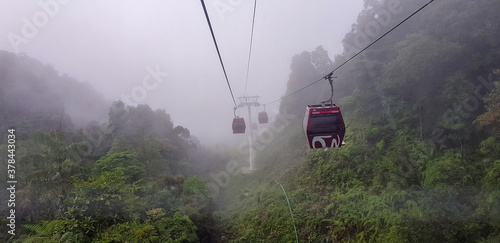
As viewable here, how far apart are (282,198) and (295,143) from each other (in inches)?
276

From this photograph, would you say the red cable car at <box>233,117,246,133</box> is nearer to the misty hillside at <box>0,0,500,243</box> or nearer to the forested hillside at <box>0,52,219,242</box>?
the misty hillside at <box>0,0,500,243</box>

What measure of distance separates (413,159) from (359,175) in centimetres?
183

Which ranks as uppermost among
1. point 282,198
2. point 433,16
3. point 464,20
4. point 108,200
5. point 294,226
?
point 433,16

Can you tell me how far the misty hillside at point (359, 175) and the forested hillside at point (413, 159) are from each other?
42 millimetres

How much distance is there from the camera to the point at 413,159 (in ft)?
29.1

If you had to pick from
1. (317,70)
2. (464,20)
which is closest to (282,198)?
(464,20)

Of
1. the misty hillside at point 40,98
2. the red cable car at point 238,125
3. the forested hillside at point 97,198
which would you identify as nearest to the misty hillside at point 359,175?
the forested hillside at point 97,198

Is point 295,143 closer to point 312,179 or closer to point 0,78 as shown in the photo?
point 312,179

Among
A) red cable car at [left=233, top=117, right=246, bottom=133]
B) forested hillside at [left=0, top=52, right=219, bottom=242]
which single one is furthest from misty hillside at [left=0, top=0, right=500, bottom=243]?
red cable car at [left=233, top=117, right=246, bottom=133]

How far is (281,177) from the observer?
13.0 meters

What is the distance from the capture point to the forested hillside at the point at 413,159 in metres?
6.62

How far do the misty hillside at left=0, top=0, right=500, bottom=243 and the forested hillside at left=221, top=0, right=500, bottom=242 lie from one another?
42mm

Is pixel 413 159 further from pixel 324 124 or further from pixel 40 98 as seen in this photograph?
pixel 40 98

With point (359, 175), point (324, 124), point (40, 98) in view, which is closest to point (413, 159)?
point (359, 175)
